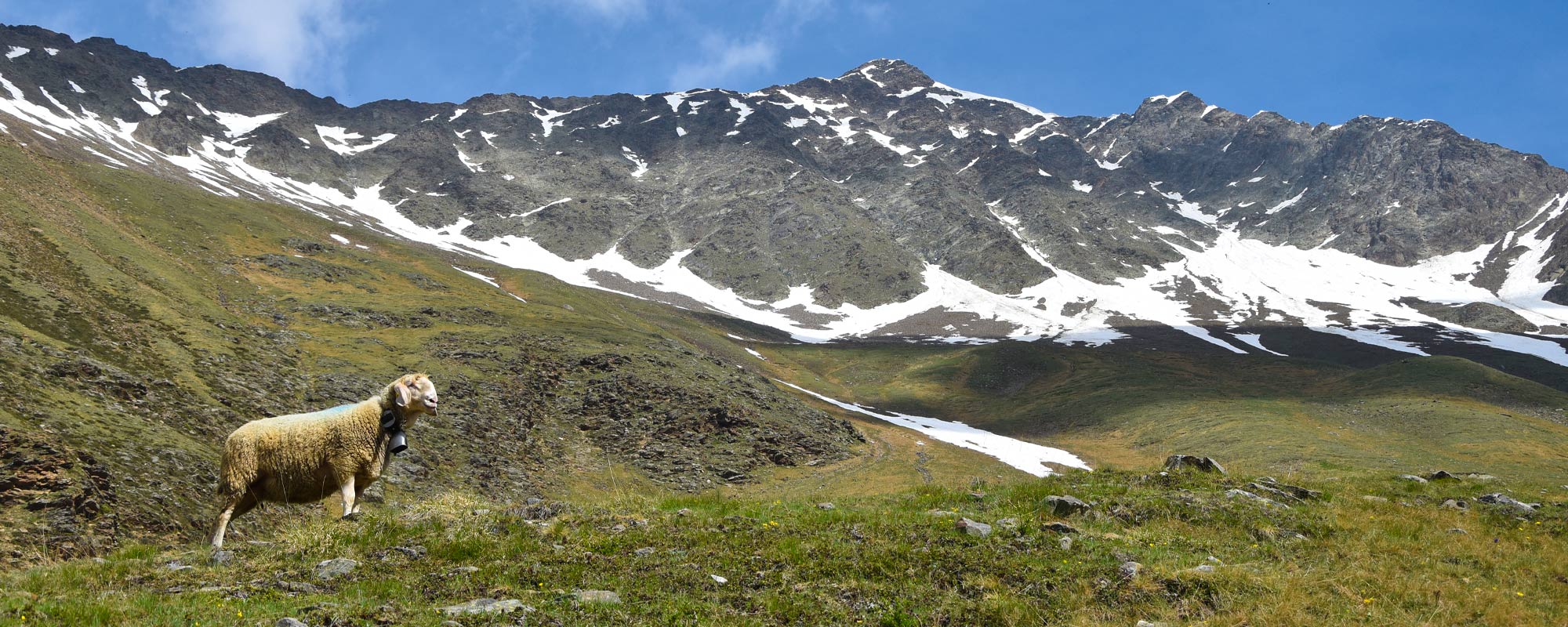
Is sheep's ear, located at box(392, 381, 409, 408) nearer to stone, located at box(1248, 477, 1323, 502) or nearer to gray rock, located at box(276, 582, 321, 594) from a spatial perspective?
gray rock, located at box(276, 582, 321, 594)

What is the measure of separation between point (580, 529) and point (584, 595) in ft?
11.3

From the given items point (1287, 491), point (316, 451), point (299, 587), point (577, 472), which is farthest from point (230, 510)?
point (577, 472)

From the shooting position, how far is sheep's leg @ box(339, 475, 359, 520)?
13664mm

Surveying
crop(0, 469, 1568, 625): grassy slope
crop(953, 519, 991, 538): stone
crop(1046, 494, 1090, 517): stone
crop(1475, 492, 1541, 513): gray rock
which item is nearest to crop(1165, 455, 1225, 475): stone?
crop(0, 469, 1568, 625): grassy slope

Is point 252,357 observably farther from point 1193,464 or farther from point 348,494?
point 1193,464

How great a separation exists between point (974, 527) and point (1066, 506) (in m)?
3.19

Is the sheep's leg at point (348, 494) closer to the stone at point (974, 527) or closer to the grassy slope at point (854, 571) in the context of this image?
the grassy slope at point (854, 571)

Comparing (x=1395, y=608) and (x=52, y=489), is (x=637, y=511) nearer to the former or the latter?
(x=1395, y=608)

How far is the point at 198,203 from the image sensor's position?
313 ft

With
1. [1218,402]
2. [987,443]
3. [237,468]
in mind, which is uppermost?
[1218,402]

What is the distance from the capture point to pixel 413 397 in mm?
14586

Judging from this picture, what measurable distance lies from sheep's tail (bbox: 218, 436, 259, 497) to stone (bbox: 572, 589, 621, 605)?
25.8 feet

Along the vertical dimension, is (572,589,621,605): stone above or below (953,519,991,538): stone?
below

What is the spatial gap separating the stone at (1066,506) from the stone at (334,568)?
12.7 meters
